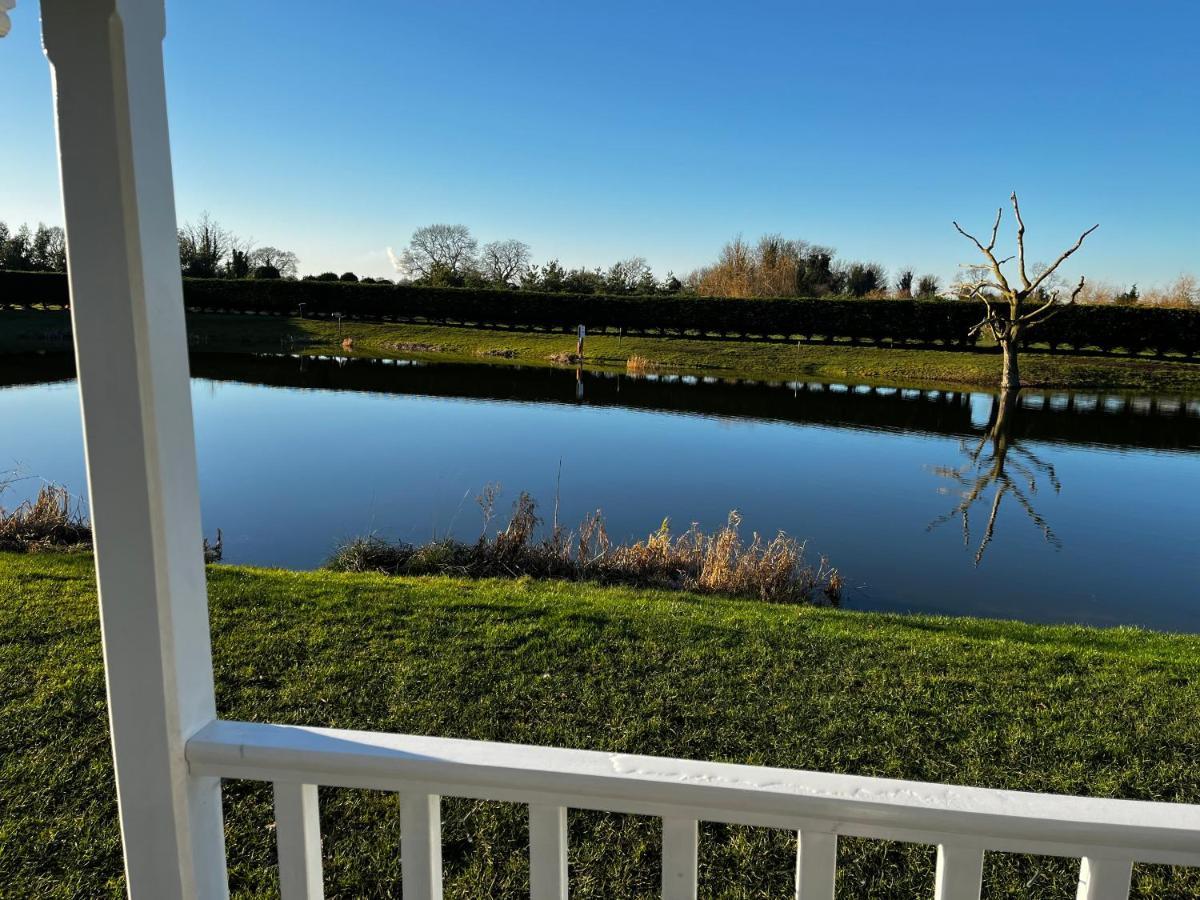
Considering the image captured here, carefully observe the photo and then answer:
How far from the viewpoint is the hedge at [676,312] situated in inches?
984

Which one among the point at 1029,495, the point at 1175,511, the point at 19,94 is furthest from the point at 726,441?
the point at 19,94

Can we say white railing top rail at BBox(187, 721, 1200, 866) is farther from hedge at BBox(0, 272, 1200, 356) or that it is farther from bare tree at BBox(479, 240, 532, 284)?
bare tree at BBox(479, 240, 532, 284)

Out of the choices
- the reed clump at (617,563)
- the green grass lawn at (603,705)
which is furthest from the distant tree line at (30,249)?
the green grass lawn at (603,705)

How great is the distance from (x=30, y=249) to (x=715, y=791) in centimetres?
4580

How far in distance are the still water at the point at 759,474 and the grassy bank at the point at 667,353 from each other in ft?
14.1

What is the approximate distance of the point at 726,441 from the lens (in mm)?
13164

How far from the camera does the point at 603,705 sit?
351 cm

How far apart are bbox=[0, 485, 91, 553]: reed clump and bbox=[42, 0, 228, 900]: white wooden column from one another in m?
5.73

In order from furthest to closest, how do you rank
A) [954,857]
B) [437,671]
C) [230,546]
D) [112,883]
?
1. [230,546]
2. [437,671]
3. [112,883]
4. [954,857]

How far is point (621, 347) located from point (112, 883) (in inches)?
1042

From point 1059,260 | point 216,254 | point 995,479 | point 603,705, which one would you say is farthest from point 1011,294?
point 216,254

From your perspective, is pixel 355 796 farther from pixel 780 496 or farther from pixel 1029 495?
pixel 1029 495

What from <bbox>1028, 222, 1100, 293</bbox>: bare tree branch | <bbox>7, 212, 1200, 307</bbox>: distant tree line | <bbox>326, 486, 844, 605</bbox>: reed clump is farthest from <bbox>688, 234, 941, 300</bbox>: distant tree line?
<bbox>326, 486, 844, 605</bbox>: reed clump

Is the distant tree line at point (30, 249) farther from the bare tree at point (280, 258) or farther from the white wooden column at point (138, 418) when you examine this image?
the white wooden column at point (138, 418)
